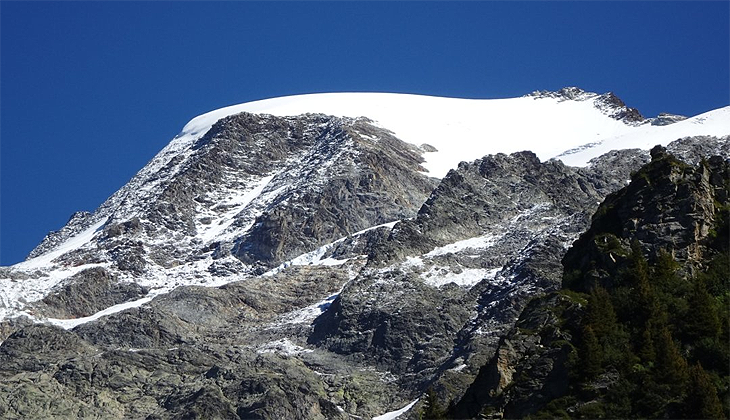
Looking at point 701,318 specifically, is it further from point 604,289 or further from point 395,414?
point 395,414

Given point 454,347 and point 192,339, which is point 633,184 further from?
point 192,339

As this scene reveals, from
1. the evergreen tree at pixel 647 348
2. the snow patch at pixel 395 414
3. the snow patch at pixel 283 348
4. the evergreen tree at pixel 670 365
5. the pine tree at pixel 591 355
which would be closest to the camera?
the evergreen tree at pixel 670 365

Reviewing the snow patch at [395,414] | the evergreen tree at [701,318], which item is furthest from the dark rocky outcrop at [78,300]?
the evergreen tree at [701,318]

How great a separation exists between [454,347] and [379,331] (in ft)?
36.2

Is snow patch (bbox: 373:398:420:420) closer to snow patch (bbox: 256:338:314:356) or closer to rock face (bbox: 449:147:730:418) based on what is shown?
snow patch (bbox: 256:338:314:356)

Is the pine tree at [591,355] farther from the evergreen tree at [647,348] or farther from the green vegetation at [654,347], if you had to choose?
the evergreen tree at [647,348]

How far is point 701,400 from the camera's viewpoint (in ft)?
232

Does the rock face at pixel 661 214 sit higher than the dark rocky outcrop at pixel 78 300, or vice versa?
the dark rocky outcrop at pixel 78 300

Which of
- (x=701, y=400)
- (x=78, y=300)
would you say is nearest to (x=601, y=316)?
(x=701, y=400)

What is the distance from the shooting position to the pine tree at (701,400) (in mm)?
70375

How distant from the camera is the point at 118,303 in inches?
7746

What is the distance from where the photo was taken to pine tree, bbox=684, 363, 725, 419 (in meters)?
70.4

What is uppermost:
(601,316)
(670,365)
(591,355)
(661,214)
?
(661,214)

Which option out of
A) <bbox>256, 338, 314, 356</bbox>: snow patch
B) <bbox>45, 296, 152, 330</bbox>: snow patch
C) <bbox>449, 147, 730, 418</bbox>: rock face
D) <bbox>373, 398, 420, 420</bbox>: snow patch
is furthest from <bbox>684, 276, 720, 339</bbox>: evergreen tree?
<bbox>45, 296, 152, 330</bbox>: snow patch
